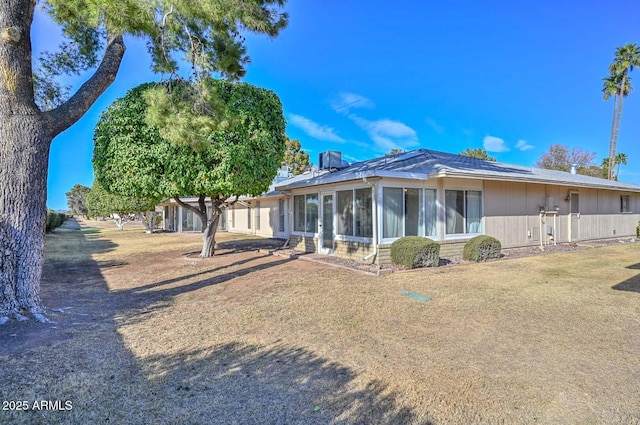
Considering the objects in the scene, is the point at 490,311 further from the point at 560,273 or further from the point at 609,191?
the point at 609,191

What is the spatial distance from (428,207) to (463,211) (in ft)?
5.14

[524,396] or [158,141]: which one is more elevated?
[158,141]

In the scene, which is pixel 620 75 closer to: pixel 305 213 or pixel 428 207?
pixel 428 207

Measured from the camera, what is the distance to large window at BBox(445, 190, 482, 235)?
11.2 m

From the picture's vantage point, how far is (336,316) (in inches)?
213

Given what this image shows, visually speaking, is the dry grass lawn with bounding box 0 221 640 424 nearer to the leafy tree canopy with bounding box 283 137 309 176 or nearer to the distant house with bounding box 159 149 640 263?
the distant house with bounding box 159 149 640 263

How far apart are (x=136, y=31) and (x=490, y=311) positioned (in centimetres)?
859

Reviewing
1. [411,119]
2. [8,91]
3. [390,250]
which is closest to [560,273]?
[390,250]

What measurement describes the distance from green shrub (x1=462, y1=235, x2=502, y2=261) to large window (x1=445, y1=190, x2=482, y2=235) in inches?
33.0

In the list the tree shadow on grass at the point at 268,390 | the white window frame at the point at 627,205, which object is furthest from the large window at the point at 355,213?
the white window frame at the point at 627,205

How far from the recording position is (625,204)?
18078 millimetres

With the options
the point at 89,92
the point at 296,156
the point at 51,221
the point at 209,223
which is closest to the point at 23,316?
the point at 89,92

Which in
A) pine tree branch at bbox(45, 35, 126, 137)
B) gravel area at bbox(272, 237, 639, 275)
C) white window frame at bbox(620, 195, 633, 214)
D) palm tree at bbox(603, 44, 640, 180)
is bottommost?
gravel area at bbox(272, 237, 639, 275)

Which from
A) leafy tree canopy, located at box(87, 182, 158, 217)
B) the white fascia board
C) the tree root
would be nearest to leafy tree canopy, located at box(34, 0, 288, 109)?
the tree root
